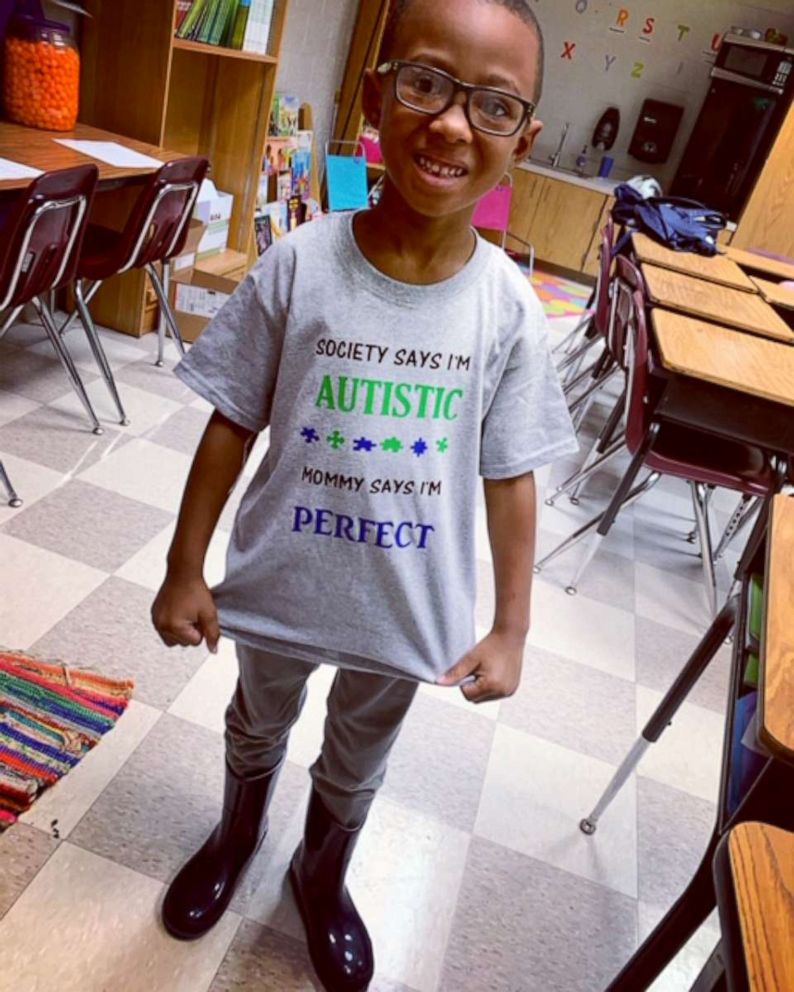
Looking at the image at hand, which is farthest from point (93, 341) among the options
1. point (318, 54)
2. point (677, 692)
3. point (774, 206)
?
point (774, 206)

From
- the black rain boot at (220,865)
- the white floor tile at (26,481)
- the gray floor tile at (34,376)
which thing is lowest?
the gray floor tile at (34,376)

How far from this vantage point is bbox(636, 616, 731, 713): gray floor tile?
2039 millimetres

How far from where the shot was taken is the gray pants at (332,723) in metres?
0.99

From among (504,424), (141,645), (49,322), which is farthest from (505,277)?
(49,322)

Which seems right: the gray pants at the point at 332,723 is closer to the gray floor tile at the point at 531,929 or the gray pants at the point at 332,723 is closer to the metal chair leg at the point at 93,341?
the gray floor tile at the point at 531,929

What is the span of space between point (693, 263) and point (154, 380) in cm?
216

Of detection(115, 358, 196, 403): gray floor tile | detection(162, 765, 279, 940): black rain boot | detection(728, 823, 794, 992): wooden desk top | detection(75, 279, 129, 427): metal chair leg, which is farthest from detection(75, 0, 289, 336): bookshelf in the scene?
detection(728, 823, 794, 992): wooden desk top

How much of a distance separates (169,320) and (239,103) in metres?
1.23

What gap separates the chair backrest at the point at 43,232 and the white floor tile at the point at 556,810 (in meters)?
1.56

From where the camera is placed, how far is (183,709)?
1.53 m

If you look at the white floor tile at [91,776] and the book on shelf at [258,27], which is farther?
the book on shelf at [258,27]

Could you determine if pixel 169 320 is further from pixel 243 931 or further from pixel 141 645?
pixel 243 931

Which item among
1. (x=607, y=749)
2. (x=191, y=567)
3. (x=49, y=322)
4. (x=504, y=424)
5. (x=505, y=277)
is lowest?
(x=607, y=749)

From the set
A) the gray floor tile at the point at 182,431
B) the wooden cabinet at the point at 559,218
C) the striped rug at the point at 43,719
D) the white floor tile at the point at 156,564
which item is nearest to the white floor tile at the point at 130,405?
the gray floor tile at the point at 182,431
